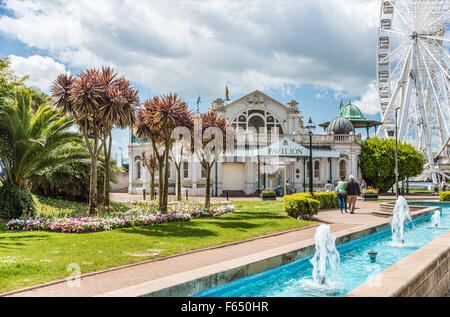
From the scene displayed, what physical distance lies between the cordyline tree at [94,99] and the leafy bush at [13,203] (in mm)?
2537

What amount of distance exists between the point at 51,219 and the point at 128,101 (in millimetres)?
5600

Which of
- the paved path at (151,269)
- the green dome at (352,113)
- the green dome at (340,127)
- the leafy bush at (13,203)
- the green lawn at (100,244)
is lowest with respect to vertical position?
the paved path at (151,269)

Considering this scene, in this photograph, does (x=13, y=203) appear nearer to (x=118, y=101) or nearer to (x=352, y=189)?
(x=118, y=101)

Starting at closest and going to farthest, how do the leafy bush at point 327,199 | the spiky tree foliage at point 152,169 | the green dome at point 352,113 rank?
1. the leafy bush at point 327,199
2. the spiky tree foliage at point 152,169
3. the green dome at point 352,113

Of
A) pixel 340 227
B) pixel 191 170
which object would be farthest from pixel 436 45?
pixel 340 227

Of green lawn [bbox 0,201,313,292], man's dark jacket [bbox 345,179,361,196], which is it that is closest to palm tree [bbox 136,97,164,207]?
green lawn [bbox 0,201,313,292]

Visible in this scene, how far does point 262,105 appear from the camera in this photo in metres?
47.5

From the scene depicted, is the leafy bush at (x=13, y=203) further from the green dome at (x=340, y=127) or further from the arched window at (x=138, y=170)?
the green dome at (x=340, y=127)

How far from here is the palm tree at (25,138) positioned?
49.2 ft

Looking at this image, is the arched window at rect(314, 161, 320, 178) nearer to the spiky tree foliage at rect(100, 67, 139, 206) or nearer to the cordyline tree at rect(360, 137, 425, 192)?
the cordyline tree at rect(360, 137, 425, 192)

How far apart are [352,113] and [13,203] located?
165 feet

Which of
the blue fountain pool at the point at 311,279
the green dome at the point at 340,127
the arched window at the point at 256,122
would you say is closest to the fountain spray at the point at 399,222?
the blue fountain pool at the point at 311,279

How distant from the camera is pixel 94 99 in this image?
49.2 feet
